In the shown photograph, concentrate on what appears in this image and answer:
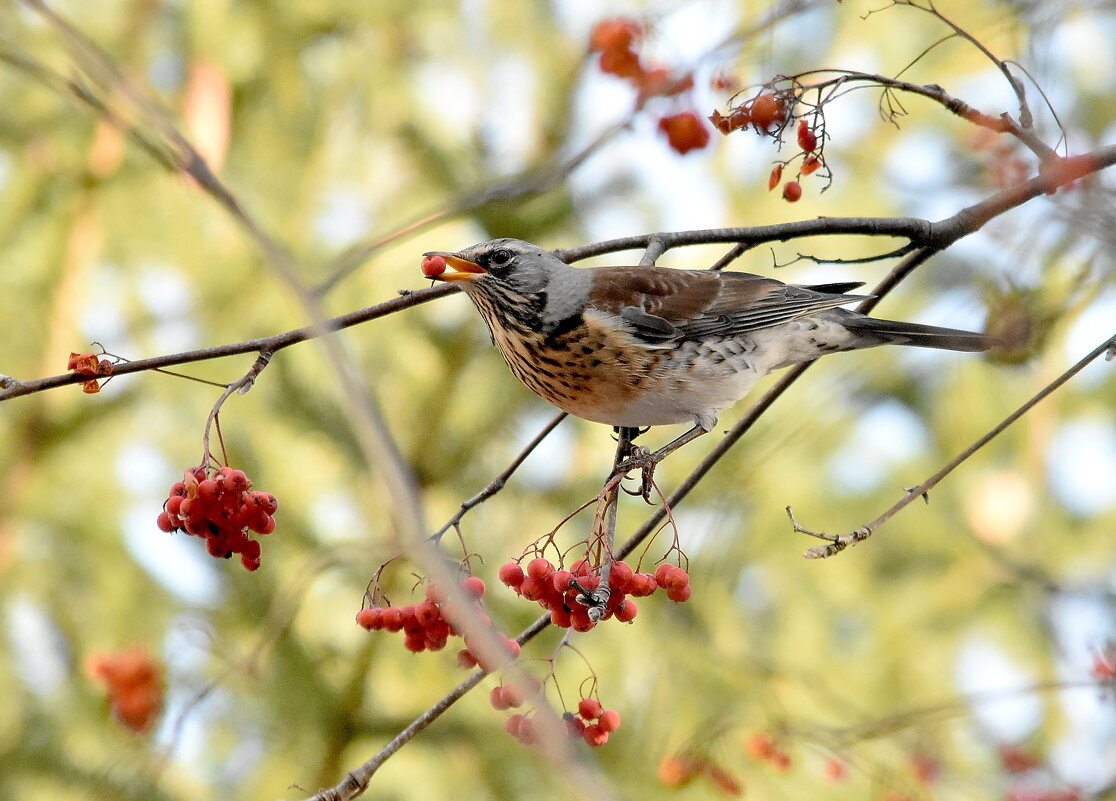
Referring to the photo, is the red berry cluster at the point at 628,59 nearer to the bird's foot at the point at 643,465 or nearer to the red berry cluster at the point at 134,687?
the bird's foot at the point at 643,465

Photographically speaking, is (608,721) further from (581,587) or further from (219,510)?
(219,510)

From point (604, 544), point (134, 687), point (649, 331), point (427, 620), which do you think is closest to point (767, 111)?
point (649, 331)

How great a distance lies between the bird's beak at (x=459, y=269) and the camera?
240 cm

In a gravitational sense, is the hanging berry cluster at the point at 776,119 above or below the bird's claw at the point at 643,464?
above

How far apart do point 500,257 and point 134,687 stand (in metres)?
1.40

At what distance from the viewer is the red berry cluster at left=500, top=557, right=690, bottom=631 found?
174cm

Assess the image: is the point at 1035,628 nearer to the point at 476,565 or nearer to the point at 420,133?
the point at 476,565

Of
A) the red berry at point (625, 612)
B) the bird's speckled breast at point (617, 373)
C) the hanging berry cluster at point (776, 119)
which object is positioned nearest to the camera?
the red berry at point (625, 612)

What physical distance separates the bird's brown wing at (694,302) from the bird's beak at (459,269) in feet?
1.03

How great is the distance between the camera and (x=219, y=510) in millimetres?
1875

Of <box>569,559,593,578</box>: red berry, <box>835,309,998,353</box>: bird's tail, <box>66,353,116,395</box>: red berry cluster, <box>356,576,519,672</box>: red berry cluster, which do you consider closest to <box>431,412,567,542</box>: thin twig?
<box>356,576,519,672</box>: red berry cluster

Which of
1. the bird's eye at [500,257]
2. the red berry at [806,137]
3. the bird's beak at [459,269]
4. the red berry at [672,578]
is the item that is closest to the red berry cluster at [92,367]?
the bird's beak at [459,269]

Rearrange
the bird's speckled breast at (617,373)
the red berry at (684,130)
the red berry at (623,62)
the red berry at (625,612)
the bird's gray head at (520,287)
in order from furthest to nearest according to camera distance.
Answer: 1. the red berry at (623,62)
2. the red berry at (684,130)
3. the bird's gray head at (520,287)
4. the bird's speckled breast at (617,373)
5. the red berry at (625,612)

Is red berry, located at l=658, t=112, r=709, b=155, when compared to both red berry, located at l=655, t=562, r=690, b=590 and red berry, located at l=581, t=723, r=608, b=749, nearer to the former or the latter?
red berry, located at l=655, t=562, r=690, b=590
